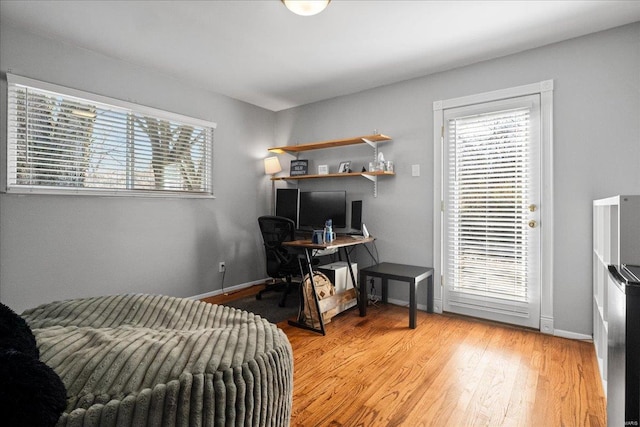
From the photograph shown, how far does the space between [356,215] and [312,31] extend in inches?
76.1

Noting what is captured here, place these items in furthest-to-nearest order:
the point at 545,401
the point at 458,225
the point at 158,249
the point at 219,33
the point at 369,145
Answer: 1. the point at 369,145
2. the point at 158,249
3. the point at 458,225
4. the point at 219,33
5. the point at 545,401

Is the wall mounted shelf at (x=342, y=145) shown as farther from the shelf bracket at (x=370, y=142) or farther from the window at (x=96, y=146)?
the window at (x=96, y=146)

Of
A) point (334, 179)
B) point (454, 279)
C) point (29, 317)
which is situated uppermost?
point (334, 179)

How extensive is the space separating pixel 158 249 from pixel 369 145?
2.58 meters

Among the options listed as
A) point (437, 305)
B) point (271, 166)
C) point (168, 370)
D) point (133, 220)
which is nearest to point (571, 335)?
point (437, 305)

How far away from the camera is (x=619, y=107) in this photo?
94.3 inches

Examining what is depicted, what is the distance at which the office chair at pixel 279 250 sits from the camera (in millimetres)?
3422

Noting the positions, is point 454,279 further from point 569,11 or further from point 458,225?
point 569,11

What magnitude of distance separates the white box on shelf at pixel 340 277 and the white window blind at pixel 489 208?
1004 mm

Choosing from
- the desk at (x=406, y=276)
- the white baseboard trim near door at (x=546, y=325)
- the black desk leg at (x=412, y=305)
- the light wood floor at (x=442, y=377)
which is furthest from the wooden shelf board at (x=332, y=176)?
the white baseboard trim near door at (x=546, y=325)

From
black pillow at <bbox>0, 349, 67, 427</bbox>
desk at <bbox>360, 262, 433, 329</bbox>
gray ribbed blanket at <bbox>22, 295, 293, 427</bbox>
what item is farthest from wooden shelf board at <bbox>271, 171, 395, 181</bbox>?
black pillow at <bbox>0, 349, 67, 427</bbox>

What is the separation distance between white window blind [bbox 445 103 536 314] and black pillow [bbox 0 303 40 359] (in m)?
3.10

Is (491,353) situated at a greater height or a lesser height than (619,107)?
lesser

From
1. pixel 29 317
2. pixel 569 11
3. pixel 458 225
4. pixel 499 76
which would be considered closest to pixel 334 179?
pixel 458 225
